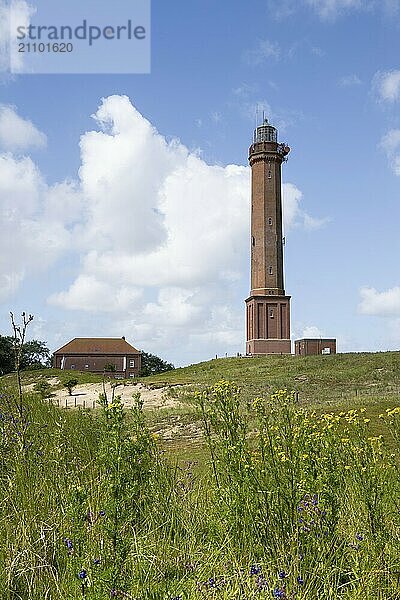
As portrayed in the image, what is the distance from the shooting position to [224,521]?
13.5ft

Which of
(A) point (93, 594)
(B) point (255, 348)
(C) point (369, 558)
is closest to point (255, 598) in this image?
(A) point (93, 594)

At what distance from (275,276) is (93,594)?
45718 mm

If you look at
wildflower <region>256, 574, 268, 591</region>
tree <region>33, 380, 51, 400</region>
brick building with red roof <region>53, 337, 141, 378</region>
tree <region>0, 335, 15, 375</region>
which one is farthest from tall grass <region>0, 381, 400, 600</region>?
brick building with red roof <region>53, 337, 141, 378</region>

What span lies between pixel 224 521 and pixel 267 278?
145 feet

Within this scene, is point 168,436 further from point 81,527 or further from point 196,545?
point 81,527

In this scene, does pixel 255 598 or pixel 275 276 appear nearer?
pixel 255 598

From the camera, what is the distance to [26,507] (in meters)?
4.39

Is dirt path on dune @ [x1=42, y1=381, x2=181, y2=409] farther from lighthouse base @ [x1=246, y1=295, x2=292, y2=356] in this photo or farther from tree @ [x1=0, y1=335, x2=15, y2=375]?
lighthouse base @ [x1=246, y1=295, x2=292, y2=356]

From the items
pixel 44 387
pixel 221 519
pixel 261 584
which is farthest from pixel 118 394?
pixel 261 584

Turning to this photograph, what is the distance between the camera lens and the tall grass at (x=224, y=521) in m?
3.29

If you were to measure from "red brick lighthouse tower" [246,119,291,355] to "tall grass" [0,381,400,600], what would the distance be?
142ft

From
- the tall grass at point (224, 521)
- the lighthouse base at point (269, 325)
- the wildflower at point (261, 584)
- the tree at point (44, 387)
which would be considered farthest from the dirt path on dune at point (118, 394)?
the lighthouse base at point (269, 325)

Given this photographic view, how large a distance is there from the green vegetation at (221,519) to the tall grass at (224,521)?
1 cm

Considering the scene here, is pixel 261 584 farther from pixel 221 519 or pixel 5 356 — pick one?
pixel 5 356
